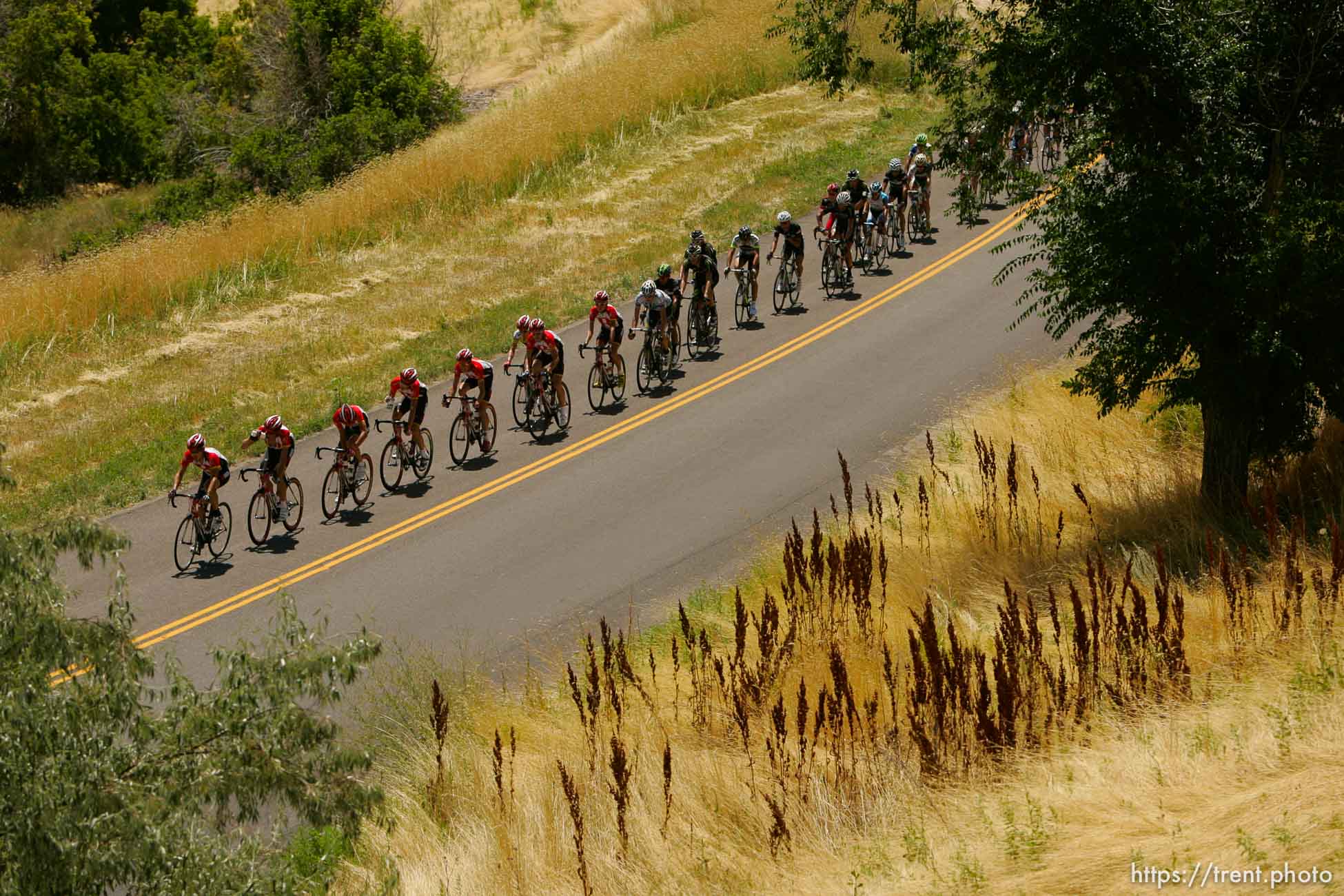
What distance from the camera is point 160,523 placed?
18.6m

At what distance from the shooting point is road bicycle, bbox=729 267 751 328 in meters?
24.5

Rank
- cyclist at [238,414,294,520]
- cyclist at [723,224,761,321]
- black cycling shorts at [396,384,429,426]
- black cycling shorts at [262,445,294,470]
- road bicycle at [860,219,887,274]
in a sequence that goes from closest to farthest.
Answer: cyclist at [238,414,294,520]
black cycling shorts at [262,445,294,470]
black cycling shorts at [396,384,429,426]
cyclist at [723,224,761,321]
road bicycle at [860,219,887,274]

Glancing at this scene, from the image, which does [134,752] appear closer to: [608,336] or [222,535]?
[222,535]

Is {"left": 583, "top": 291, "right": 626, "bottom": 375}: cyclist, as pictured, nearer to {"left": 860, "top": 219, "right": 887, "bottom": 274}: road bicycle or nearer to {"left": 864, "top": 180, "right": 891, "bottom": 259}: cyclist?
{"left": 864, "top": 180, "right": 891, "bottom": 259}: cyclist

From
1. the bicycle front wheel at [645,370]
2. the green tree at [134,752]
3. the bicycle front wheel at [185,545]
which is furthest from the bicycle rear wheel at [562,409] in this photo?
the green tree at [134,752]

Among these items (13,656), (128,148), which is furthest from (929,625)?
(128,148)

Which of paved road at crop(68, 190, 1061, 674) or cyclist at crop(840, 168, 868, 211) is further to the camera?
cyclist at crop(840, 168, 868, 211)

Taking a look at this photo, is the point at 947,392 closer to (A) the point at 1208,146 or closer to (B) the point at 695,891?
(A) the point at 1208,146

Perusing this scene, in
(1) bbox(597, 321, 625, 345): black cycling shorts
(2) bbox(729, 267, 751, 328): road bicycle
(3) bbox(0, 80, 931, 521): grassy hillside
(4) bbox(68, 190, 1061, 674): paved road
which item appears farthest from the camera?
(2) bbox(729, 267, 751, 328): road bicycle

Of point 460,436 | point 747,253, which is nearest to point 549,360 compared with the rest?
point 460,436

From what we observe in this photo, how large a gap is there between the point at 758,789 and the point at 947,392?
560 inches

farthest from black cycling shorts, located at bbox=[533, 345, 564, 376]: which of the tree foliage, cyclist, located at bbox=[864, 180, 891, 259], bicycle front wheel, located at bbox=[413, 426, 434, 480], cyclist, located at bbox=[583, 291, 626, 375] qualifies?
the tree foliage

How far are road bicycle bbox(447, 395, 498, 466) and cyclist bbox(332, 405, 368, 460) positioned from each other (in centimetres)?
182

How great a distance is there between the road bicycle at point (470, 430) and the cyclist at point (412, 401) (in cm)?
74
